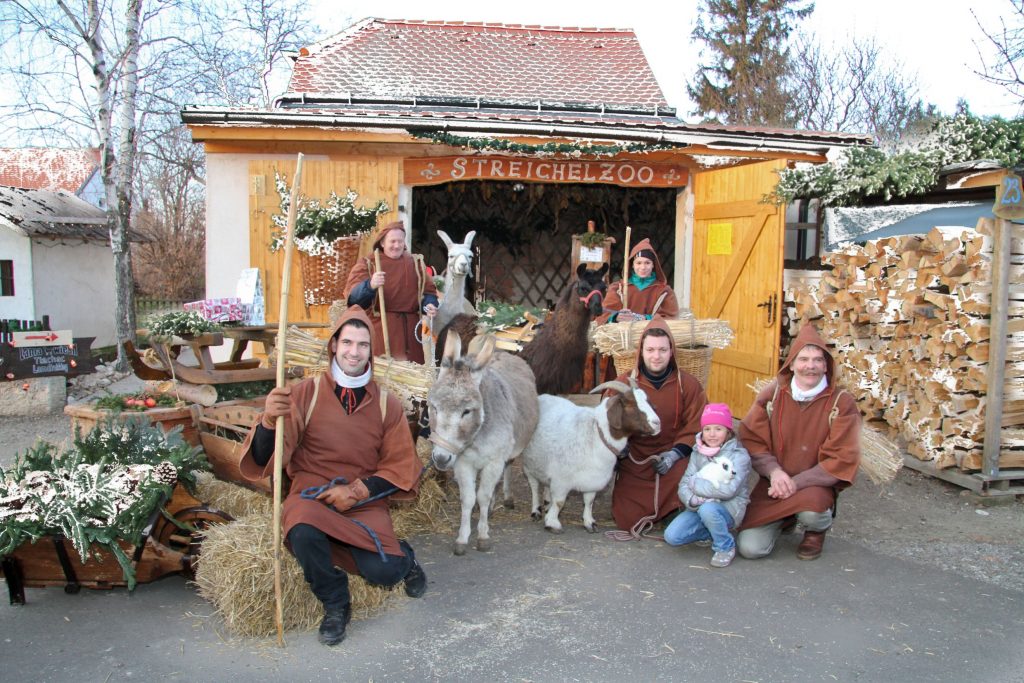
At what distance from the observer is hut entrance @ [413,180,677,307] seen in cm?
1180

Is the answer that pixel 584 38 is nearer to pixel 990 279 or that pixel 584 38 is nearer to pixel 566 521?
pixel 990 279

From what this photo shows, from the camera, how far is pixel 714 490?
13.9 ft

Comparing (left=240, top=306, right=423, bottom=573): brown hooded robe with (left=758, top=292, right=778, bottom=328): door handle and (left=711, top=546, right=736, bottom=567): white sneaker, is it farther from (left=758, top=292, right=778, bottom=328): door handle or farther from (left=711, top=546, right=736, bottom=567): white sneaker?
(left=758, top=292, right=778, bottom=328): door handle

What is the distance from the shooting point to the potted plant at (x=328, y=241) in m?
6.96

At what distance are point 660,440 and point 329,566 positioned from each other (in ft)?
7.59

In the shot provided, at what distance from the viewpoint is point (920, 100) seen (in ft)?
66.0

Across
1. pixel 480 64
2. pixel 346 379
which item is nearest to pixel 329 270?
pixel 346 379

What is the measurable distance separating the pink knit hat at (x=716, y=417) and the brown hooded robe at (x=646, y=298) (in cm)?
175

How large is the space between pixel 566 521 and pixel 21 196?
1363cm

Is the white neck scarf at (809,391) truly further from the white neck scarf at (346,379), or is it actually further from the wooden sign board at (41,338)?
the wooden sign board at (41,338)

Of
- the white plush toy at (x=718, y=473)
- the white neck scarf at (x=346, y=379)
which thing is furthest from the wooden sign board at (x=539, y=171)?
the white neck scarf at (x=346, y=379)

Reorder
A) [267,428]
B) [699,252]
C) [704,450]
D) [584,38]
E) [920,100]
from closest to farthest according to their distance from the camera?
[267,428] < [704,450] < [699,252] < [584,38] < [920,100]

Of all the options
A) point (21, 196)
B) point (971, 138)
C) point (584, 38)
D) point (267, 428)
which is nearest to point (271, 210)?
point (267, 428)

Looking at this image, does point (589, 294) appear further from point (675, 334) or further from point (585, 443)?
point (585, 443)
